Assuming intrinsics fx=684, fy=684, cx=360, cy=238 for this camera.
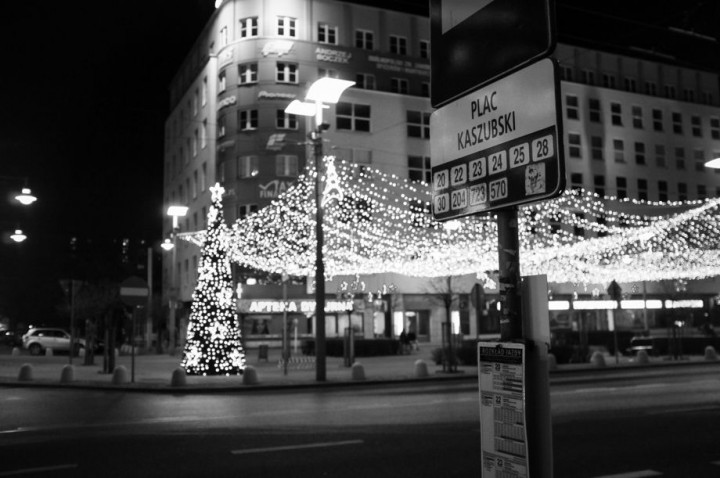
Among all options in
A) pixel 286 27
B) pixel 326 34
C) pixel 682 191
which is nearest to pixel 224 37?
pixel 286 27

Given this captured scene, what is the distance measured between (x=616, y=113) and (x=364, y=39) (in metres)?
22.4

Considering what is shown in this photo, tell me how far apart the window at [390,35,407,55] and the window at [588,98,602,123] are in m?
16.1

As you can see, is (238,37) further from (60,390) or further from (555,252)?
(60,390)

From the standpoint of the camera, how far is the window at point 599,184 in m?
53.8

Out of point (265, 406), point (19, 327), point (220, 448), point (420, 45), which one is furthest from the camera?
point (19, 327)

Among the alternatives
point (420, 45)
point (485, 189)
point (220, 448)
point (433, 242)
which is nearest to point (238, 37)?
point (420, 45)

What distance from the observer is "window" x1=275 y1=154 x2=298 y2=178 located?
149ft

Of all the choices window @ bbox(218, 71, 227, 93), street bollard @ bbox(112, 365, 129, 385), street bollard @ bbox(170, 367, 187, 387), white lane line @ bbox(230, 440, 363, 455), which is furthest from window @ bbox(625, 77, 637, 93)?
white lane line @ bbox(230, 440, 363, 455)

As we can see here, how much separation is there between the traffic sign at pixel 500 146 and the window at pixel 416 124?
45.7m

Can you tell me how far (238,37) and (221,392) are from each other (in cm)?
3304

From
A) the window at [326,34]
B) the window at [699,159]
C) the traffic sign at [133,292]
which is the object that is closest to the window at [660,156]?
the window at [699,159]

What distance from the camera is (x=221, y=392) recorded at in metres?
19.3

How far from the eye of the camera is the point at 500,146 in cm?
352

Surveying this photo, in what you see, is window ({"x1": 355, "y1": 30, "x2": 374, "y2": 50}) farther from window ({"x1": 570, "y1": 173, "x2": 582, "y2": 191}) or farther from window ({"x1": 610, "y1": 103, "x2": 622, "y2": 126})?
window ({"x1": 610, "y1": 103, "x2": 622, "y2": 126})
